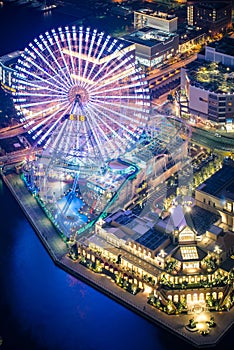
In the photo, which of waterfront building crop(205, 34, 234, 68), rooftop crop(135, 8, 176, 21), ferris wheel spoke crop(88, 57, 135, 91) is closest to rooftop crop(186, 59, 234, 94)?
waterfront building crop(205, 34, 234, 68)

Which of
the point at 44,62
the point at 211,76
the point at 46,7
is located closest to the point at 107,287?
the point at 44,62

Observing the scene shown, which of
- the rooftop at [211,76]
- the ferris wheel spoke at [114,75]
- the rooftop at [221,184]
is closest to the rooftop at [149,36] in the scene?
the rooftop at [211,76]

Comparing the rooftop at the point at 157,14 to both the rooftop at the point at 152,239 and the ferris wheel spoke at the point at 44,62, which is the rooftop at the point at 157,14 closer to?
the ferris wheel spoke at the point at 44,62

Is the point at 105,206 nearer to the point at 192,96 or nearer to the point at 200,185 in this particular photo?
the point at 200,185

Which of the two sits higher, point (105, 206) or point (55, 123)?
point (55, 123)

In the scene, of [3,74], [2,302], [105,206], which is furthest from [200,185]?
[3,74]

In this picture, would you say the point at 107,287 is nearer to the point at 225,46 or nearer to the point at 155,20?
the point at 225,46
